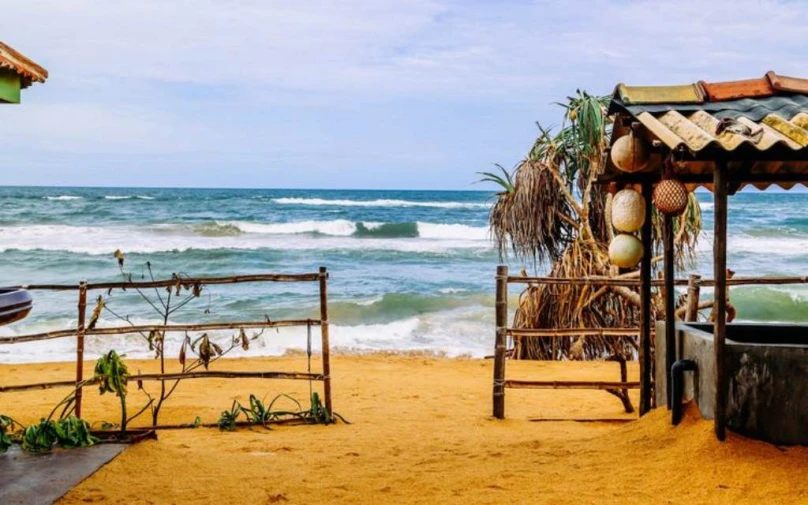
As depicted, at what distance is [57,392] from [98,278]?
10617mm

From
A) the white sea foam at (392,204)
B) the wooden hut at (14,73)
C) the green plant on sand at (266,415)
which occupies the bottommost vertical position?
the green plant on sand at (266,415)

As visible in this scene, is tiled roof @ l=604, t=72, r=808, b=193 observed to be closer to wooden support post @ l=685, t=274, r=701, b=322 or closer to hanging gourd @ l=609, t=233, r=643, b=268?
hanging gourd @ l=609, t=233, r=643, b=268

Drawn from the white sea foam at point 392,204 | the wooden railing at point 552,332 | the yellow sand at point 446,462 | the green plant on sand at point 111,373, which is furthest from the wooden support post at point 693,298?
the white sea foam at point 392,204

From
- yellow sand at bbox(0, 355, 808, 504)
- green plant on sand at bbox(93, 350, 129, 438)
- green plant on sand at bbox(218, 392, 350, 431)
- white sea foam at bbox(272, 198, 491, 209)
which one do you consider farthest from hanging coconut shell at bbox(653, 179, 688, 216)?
white sea foam at bbox(272, 198, 491, 209)

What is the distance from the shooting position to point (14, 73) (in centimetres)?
339

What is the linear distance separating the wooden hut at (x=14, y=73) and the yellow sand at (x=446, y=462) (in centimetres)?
189

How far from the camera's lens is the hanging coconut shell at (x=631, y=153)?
450 cm

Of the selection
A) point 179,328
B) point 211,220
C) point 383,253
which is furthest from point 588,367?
point 211,220

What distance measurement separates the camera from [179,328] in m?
6.48

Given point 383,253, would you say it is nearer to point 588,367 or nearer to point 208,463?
point 588,367

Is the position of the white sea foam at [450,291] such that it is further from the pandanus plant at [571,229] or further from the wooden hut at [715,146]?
the wooden hut at [715,146]

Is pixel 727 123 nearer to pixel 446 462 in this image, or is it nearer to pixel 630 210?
pixel 630 210

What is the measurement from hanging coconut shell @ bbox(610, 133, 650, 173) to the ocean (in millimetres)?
6962

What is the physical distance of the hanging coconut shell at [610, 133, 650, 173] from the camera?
4496mm
